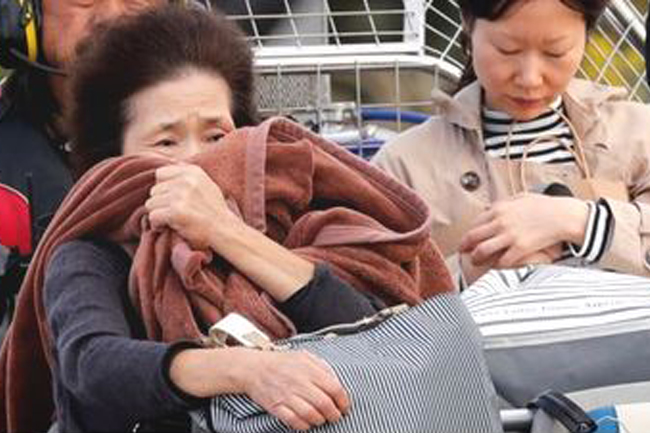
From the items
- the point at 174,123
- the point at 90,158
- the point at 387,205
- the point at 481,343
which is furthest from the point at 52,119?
the point at 481,343

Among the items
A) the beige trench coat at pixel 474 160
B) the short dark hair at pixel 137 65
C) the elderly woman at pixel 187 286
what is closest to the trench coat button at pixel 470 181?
the beige trench coat at pixel 474 160

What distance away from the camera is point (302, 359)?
58.7 inches

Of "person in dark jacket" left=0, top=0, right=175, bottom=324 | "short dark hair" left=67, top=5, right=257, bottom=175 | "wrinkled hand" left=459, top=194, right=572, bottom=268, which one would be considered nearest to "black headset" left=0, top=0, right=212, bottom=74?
"person in dark jacket" left=0, top=0, right=175, bottom=324

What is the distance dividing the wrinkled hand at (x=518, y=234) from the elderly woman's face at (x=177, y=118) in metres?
0.41

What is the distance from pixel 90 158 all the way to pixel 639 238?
33.5 inches

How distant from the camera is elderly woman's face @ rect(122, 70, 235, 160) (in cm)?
201

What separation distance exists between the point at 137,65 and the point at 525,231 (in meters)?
0.62

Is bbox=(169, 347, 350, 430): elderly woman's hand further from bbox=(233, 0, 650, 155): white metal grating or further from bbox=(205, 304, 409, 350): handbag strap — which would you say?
bbox=(233, 0, 650, 155): white metal grating

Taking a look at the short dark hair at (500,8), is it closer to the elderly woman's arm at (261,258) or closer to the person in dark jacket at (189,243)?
the person in dark jacket at (189,243)

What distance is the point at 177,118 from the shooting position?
2008mm

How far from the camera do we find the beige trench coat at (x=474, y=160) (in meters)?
2.31

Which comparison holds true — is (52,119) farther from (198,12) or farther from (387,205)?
(387,205)

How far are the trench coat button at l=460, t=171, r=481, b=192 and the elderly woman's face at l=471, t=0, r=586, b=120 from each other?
0.46 feet

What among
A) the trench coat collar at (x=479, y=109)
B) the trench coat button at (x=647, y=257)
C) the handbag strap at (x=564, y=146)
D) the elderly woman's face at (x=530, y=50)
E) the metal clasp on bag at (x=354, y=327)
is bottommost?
the trench coat button at (x=647, y=257)
